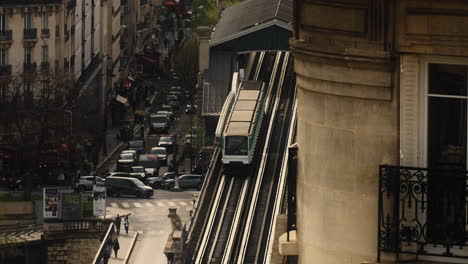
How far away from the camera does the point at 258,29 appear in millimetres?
129000

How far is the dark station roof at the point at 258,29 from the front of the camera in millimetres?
128375

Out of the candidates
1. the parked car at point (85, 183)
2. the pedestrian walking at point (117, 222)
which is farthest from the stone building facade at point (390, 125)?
the parked car at point (85, 183)

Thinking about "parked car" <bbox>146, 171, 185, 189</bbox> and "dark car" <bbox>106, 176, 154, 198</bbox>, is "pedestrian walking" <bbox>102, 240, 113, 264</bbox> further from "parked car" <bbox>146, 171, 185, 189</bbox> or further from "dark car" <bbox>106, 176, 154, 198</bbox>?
"parked car" <bbox>146, 171, 185, 189</bbox>

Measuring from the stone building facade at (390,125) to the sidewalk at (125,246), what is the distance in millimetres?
82688

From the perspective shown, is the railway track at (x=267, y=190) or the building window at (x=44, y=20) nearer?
the railway track at (x=267, y=190)

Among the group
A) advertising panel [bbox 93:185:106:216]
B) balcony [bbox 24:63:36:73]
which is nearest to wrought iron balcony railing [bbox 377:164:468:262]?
Result: advertising panel [bbox 93:185:106:216]

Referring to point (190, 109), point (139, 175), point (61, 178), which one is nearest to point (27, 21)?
point (61, 178)

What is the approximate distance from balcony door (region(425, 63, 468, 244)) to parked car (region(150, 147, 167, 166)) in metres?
129

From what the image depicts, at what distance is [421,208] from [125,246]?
298 feet

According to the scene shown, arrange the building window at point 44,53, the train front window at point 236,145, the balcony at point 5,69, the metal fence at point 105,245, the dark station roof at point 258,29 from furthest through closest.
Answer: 1. the building window at point 44,53
2. the balcony at point 5,69
3. the dark station roof at point 258,29
4. the train front window at point 236,145
5. the metal fence at point 105,245

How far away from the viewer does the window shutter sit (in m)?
11.0

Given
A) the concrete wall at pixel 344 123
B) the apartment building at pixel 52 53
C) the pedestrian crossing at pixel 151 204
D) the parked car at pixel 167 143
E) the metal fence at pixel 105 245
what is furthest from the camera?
the parked car at pixel 167 143

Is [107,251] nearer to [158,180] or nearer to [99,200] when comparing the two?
[99,200]

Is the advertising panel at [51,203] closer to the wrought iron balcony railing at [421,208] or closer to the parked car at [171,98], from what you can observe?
the parked car at [171,98]
